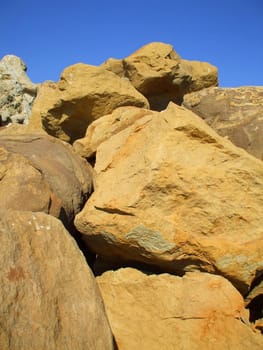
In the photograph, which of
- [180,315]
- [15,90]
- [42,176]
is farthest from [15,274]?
[15,90]

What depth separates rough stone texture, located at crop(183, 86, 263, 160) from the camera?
3.29 m

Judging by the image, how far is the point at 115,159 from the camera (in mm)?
2844

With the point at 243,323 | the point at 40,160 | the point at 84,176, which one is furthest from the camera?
the point at 84,176

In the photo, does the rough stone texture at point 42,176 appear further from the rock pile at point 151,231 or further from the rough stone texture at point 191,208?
the rough stone texture at point 191,208

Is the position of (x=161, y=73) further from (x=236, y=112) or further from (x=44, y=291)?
A: (x=44, y=291)

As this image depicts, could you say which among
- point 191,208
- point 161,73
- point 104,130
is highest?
point 161,73

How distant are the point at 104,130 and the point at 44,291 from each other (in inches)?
80.1

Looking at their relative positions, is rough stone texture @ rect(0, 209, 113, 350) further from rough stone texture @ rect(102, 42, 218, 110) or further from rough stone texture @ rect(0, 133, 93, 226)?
rough stone texture @ rect(102, 42, 218, 110)

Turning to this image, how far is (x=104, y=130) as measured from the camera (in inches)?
136

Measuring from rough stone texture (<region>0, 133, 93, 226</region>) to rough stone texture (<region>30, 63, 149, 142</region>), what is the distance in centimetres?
77

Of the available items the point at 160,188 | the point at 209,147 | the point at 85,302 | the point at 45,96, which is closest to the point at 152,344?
the point at 85,302

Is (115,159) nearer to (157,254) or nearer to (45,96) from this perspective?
(157,254)

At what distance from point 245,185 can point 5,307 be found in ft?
5.32

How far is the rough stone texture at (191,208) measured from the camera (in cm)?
235
